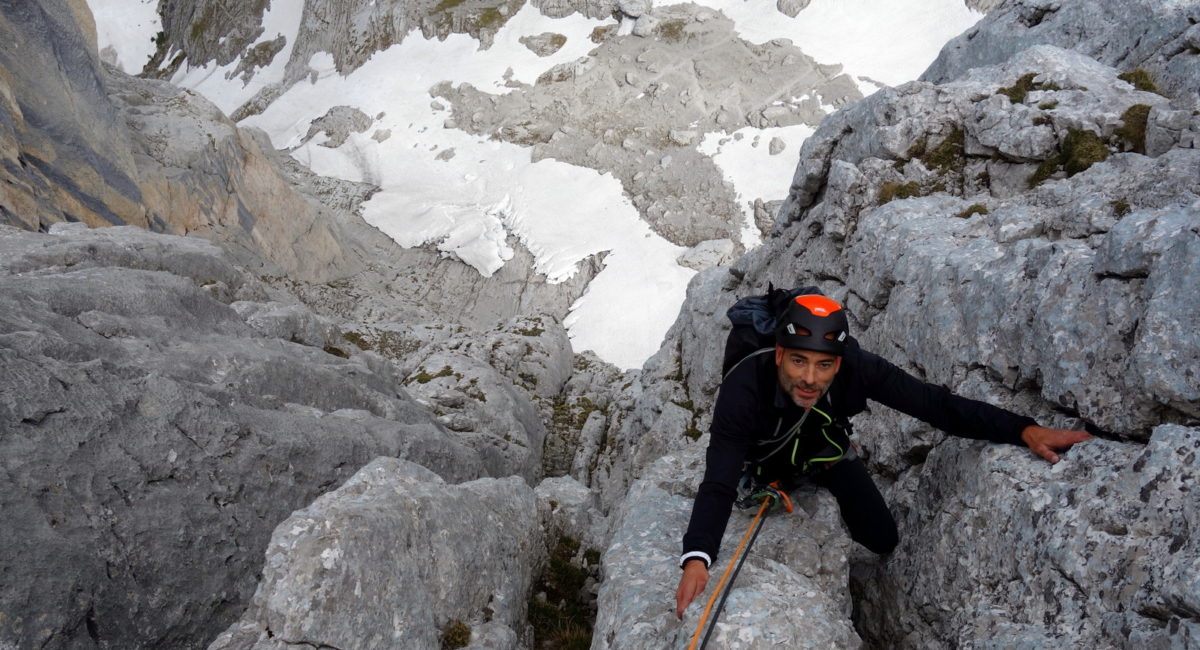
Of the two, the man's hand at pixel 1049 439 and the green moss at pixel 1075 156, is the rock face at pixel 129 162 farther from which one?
the green moss at pixel 1075 156

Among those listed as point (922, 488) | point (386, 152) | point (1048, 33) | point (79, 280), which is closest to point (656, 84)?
point (386, 152)

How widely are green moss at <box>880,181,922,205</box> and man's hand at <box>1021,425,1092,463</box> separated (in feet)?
28.7

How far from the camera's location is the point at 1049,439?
6.79 m

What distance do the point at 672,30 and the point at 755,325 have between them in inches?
3404

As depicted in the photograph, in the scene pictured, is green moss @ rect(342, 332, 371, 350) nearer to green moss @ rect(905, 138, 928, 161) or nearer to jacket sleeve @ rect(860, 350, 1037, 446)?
green moss @ rect(905, 138, 928, 161)

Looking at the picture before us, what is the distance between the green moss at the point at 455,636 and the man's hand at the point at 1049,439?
7.60 metres

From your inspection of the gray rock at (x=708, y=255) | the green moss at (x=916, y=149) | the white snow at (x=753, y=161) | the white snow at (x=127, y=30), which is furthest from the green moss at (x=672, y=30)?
the white snow at (x=127, y=30)

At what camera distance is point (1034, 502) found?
6.53 m

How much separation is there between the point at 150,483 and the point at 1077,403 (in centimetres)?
1356

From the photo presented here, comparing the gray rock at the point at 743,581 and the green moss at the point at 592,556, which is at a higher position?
the gray rock at the point at 743,581

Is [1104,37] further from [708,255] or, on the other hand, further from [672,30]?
[672,30]

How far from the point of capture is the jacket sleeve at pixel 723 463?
22.4 ft

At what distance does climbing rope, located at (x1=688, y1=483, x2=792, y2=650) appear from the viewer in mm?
6383

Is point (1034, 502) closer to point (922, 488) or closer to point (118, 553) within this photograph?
point (922, 488)
